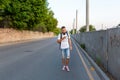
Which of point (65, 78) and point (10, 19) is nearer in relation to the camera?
point (65, 78)

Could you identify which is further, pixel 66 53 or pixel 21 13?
pixel 21 13

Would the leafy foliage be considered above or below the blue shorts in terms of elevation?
above

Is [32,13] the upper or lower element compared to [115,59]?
upper

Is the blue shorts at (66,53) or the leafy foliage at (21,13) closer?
the blue shorts at (66,53)

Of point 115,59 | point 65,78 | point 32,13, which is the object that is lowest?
point 65,78

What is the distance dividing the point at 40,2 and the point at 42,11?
1.90 metres

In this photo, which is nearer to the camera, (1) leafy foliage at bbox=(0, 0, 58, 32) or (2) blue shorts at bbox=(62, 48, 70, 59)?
(2) blue shorts at bbox=(62, 48, 70, 59)

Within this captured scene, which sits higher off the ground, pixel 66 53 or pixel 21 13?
pixel 21 13

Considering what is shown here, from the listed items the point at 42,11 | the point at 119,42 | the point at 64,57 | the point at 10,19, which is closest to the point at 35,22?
the point at 42,11

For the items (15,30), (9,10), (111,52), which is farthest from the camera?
(15,30)

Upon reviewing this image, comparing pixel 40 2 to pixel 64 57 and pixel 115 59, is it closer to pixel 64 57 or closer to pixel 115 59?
pixel 64 57

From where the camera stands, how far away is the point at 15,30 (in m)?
51.9

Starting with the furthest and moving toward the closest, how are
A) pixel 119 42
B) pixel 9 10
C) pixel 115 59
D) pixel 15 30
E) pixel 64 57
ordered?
pixel 15 30 < pixel 9 10 < pixel 64 57 < pixel 115 59 < pixel 119 42

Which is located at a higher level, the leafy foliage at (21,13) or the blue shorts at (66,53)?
the leafy foliage at (21,13)
